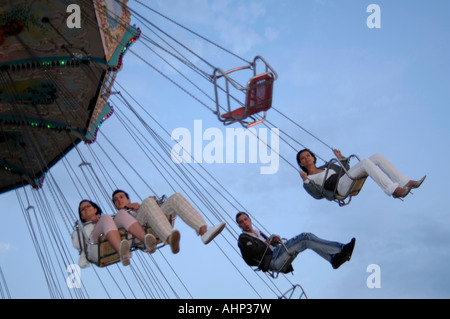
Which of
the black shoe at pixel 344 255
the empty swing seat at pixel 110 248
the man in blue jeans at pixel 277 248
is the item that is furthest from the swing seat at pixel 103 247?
the black shoe at pixel 344 255

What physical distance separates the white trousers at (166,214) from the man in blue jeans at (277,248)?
4.24ft

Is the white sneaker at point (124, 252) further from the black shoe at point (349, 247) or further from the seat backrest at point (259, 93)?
the black shoe at point (349, 247)

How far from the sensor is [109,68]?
11.7 meters

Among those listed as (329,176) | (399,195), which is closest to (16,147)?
(329,176)

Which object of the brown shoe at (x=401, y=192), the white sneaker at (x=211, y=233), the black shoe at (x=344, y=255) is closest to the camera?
the white sneaker at (x=211, y=233)

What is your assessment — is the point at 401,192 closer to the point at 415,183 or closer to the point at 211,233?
the point at 415,183

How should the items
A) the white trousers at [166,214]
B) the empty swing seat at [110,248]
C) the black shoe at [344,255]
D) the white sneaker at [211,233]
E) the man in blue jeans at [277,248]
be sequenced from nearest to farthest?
the white sneaker at [211,233]
the white trousers at [166,214]
the empty swing seat at [110,248]
the black shoe at [344,255]
the man in blue jeans at [277,248]

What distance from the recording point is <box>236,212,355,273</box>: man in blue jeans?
902 cm

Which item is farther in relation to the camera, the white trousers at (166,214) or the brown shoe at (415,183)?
the brown shoe at (415,183)

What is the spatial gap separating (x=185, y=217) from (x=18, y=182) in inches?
319

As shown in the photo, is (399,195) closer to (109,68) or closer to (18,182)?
(109,68)

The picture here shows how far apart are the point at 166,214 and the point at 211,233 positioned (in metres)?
0.88

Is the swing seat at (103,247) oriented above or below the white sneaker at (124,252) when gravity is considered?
below

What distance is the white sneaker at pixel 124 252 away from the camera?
325 inches
